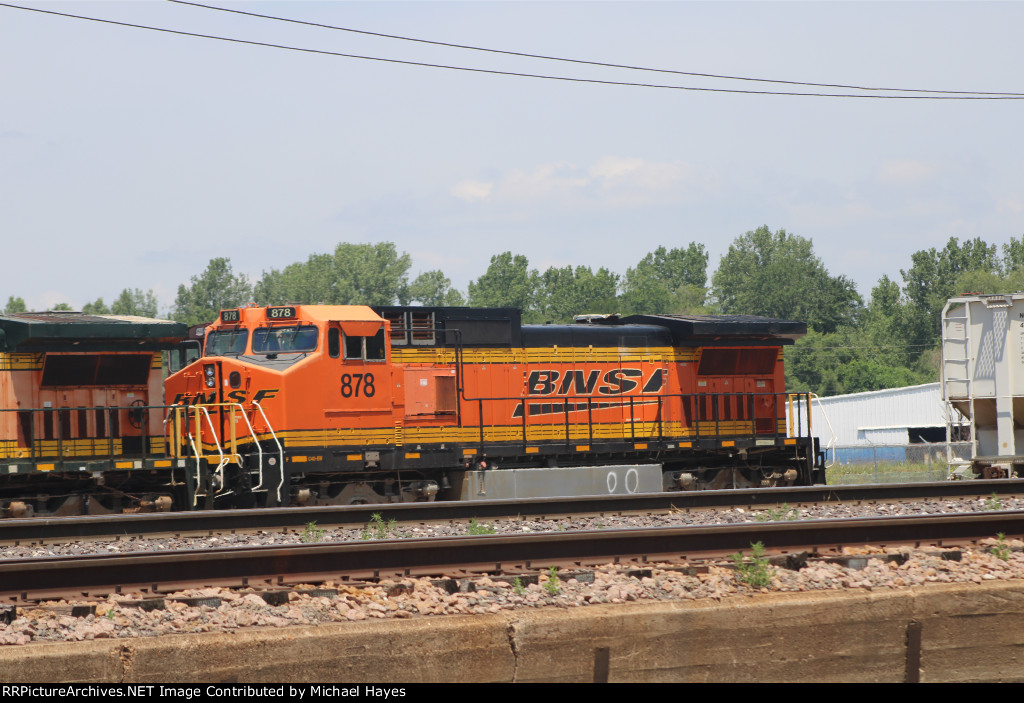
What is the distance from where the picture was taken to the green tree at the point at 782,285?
10704cm

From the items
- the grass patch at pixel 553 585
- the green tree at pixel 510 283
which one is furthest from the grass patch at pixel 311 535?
the green tree at pixel 510 283

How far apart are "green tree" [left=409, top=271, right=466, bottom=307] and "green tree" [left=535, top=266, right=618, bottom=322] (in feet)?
30.7

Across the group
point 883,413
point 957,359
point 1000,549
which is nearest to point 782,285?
point 883,413

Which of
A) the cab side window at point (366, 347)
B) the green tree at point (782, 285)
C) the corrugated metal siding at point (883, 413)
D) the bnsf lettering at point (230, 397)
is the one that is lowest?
the corrugated metal siding at point (883, 413)

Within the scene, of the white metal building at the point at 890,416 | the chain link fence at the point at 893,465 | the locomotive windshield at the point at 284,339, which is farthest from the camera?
the white metal building at the point at 890,416

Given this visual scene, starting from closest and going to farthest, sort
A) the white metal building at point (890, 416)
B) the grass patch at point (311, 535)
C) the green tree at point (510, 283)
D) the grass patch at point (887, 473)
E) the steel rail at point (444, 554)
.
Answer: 1. the steel rail at point (444, 554)
2. the grass patch at point (311, 535)
3. the grass patch at point (887, 473)
4. the white metal building at point (890, 416)
5. the green tree at point (510, 283)

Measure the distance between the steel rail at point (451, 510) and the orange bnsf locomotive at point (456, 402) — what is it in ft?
8.10

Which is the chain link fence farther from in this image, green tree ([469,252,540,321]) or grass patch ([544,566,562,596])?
green tree ([469,252,540,321])

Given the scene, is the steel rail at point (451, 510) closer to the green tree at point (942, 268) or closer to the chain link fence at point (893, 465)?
the chain link fence at point (893, 465)

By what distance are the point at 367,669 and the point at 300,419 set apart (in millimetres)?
9842

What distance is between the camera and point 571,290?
113 metres

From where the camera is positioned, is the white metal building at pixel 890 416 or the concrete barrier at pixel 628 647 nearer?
the concrete barrier at pixel 628 647

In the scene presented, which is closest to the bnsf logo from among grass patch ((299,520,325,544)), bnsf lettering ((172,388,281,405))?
bnsf lettering ((172,388,281,405))

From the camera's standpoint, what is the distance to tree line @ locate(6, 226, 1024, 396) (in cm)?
9369
